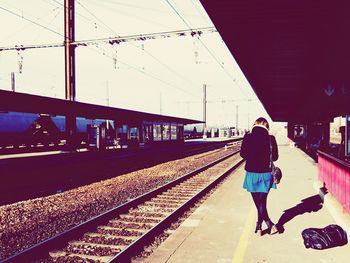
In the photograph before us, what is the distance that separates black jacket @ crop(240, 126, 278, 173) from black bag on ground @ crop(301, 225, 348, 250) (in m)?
1.18

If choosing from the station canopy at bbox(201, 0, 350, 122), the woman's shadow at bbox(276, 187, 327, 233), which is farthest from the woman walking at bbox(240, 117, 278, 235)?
the station canopy at bbox(201, 0, 350, 122)

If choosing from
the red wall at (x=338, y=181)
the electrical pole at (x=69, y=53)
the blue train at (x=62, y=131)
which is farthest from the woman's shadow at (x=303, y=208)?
the blue train at (x=62, y=131)

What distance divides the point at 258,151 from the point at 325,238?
1.65 meters

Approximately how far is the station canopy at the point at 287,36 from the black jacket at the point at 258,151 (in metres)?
1.99

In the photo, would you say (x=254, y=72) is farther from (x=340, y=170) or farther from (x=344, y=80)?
(x=340, y=170)

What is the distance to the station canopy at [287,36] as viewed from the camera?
18.0 ft

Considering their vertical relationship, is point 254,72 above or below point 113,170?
above

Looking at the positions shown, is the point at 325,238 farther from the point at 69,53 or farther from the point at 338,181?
the point at 69,53

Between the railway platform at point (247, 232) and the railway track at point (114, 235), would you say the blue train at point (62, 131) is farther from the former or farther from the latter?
the railway platform at point (247, 232)

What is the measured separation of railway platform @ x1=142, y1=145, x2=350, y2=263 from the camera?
16.2 feet

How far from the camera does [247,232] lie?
615cm

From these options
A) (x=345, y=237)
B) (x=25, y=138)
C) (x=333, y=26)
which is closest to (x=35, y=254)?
(x=345, y=237)

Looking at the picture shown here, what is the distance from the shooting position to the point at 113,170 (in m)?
17.5

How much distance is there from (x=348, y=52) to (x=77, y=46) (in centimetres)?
1432
